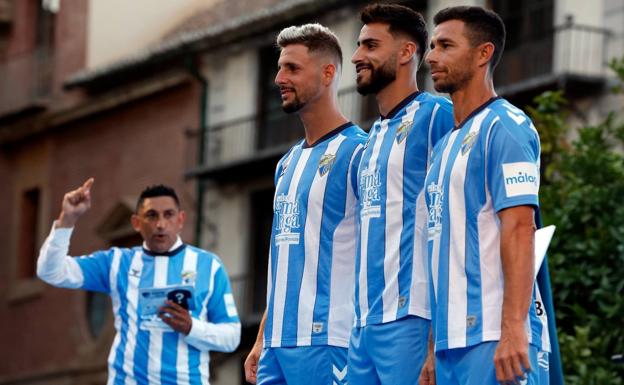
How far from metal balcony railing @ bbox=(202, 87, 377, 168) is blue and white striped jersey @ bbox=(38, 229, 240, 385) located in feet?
53.4

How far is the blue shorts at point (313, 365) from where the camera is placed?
28.3 feet

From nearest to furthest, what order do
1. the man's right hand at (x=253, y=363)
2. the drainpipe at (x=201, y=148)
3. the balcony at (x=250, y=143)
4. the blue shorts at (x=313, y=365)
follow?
1. the blue shorts at (x=313, y=365)
2. the man's right hand at (x=253, y=363)
3. the balcony at (x=250, y=143)
4. the drainpipe at (x=201, y=148)

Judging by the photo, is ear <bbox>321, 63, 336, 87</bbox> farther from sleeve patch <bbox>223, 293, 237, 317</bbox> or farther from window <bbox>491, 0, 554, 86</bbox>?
window <bbox>491, 0, 554, 86</bbox>

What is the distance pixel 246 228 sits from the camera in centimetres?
3184

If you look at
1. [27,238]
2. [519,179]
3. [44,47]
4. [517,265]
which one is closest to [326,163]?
[519,179]

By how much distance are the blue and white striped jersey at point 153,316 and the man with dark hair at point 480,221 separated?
4.49 meters

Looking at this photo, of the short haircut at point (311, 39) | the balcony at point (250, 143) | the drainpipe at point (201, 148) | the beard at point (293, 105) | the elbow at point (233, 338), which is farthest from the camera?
the drainpipe at point (201, 148)

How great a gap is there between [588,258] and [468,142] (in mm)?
5027

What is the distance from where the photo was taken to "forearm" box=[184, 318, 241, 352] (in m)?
11.8

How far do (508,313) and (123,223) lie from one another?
2757 centimetres

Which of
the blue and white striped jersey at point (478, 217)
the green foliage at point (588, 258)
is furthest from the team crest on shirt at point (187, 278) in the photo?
the blue and white striped jersey at point (478, 217)

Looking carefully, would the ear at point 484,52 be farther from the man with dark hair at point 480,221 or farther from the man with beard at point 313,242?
the man with beard at point 313,242

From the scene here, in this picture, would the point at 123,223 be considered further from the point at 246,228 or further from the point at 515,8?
the point at 515,8

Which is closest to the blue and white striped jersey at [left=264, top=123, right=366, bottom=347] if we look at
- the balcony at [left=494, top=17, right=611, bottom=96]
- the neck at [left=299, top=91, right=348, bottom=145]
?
the neck at [left=299, top=91, right=348, bottom=145]
